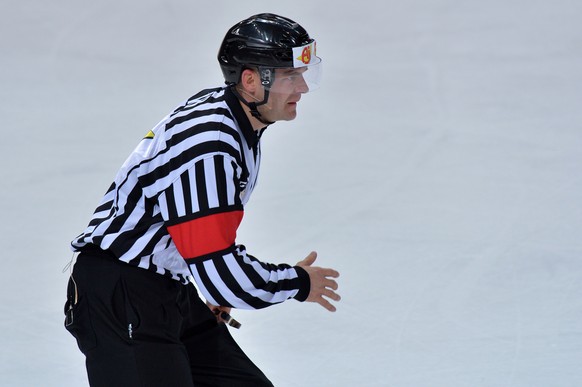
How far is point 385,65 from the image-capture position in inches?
259

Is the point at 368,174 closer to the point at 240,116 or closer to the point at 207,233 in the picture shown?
the point at 240,116

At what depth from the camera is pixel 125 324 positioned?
2.73 m

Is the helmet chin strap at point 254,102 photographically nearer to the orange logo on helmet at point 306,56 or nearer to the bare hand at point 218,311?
→ the orange logo on helmet at point 306,56

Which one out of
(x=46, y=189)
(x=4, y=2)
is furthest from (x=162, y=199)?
(x=4, y=2)

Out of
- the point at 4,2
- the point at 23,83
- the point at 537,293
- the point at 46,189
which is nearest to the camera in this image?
the point at 537,293

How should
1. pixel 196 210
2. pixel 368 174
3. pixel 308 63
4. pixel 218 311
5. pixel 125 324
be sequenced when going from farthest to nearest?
pixel 368 174
pixel 218 311
pixel 308 63
pixel 125 324
pixel 196 210

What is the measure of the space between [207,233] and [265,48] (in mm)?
543

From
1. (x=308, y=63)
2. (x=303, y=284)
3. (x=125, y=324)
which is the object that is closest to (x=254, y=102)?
(x=308, y=63)

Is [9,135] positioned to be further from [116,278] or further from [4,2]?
[116,278]

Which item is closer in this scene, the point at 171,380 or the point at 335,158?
the point at 171,380

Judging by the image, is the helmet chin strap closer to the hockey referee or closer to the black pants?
the hockey referee

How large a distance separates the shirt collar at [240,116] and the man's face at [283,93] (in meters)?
0.06

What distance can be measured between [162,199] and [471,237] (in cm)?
240

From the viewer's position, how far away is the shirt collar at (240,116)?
2.76m
